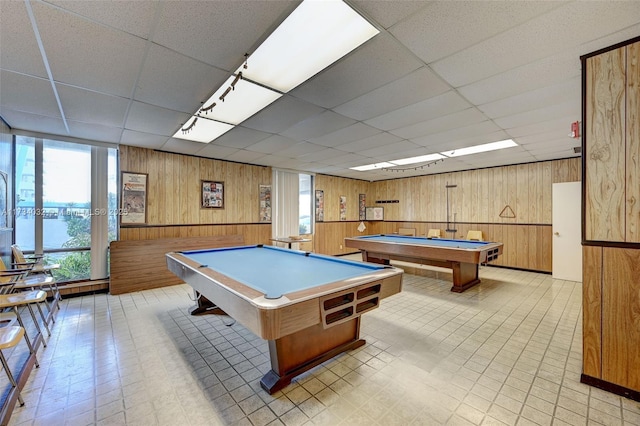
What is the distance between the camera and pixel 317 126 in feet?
11.8

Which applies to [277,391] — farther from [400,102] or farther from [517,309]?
[517,309]

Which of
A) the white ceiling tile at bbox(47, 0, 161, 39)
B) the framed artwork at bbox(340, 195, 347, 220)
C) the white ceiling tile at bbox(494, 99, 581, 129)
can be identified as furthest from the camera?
the framed artwork at bbox(340, 195, 347, 220)

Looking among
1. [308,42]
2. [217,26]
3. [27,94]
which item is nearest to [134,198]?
[27,94]

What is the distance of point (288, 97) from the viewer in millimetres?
2729

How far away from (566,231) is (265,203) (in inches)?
260

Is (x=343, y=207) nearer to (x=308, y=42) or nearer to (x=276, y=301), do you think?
(x=308, y=42)

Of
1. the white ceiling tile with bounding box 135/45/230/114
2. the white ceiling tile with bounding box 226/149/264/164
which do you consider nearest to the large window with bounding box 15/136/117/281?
the white ceiling tile with bounding box 226/149/264/164

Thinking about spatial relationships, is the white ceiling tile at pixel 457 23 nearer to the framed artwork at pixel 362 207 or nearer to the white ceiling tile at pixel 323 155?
the white ceiling tile at pixel 323 155

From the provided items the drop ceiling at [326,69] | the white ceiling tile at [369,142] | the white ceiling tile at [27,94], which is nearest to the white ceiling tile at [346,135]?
the drop ceiling at [326,69]

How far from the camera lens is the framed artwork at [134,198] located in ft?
15.4

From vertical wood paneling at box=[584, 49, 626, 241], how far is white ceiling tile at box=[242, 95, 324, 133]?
93.3 inches

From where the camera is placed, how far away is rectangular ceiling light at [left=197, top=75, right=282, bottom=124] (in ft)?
8.40

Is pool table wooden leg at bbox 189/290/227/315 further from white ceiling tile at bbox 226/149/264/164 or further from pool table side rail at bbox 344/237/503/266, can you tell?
pool table side rail at bbox 344/237/503/266

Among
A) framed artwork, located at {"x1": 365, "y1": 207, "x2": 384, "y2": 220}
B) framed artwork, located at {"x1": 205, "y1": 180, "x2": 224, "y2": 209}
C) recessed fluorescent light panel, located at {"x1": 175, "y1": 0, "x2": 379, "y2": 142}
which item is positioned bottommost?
framed artwork, located at {"x1": 365, "y1": 207, "x2": 384, "y2": 220}
